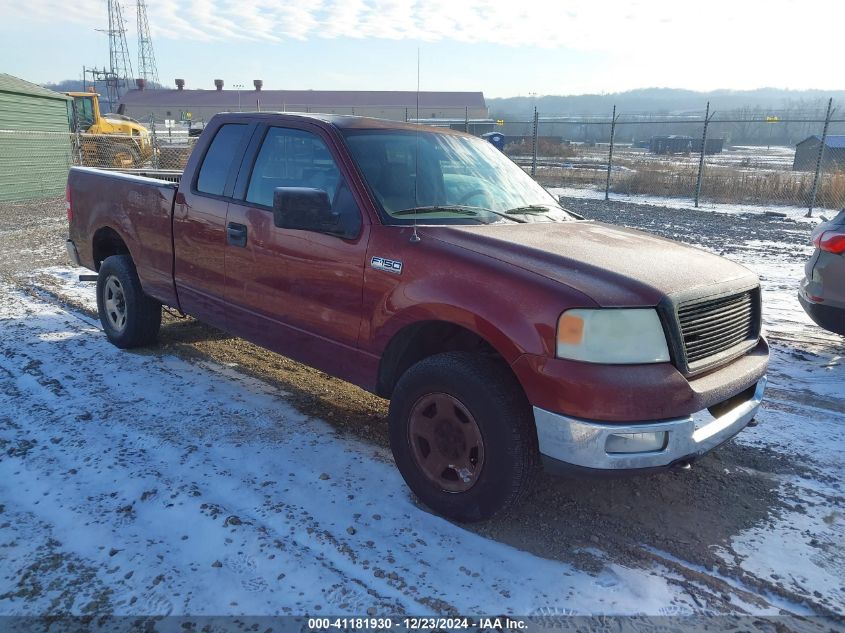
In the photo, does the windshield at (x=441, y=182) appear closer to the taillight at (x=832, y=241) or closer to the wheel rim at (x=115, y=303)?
the taillight at (x=832, y=241)

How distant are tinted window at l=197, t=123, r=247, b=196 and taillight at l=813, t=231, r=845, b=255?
4585 millimetres

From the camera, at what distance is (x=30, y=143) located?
17.0 m

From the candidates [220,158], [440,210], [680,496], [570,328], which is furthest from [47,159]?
[680,496]

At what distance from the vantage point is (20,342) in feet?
18.6

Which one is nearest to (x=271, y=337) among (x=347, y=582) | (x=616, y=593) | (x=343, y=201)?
(x=343, y=201)

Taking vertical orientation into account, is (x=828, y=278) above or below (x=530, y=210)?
below

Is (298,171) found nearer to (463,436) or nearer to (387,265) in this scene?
(387,265)

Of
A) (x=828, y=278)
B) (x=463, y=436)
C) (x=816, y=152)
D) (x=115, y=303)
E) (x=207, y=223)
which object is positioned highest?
(x=816, y=152)

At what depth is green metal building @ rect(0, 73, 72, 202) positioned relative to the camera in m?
16.4

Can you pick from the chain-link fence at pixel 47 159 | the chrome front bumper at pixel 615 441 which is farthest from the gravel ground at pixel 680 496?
the chain-link fence at pixel 47 159

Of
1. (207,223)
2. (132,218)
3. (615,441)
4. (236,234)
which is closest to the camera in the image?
(615,441)

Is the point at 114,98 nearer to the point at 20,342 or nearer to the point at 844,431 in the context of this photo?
the point at 20,342

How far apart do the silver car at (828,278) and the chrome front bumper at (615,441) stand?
3065 millimetres

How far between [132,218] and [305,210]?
2591 mm
